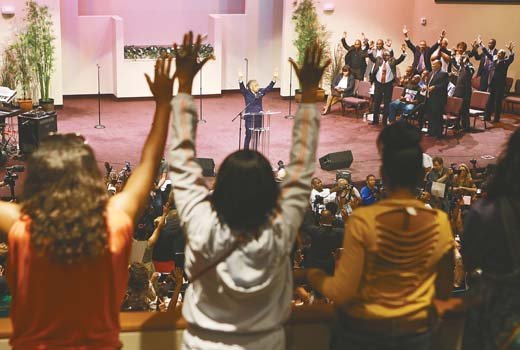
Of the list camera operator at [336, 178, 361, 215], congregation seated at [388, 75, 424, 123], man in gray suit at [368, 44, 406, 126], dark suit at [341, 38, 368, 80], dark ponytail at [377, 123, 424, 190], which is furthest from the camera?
dark suit at [341, 38, 368, 80]

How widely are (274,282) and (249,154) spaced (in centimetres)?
35

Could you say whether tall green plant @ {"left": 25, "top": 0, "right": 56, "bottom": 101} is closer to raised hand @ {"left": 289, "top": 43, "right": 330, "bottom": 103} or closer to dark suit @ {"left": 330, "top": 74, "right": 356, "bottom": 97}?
dark suit @ {"left": 330, "top": 74, "right": 356, "bottom": 97}

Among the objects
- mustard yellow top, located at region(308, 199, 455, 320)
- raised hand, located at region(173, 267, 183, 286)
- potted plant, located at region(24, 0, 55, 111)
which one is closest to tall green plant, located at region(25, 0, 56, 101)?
potted plant, located at region(24, 0, 55, 111)

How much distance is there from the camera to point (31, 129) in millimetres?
11008

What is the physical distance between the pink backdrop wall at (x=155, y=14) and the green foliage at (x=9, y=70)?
248cm

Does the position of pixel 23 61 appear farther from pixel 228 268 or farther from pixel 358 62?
pixel 228 268

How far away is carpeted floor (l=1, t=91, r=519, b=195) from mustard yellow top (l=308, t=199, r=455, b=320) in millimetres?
8271

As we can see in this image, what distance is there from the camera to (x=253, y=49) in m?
17.0

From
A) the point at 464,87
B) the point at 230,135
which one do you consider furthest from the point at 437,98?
the point at 230,135

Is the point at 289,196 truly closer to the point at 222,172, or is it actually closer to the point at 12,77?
the point at 222,172

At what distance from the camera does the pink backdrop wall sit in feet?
53.0

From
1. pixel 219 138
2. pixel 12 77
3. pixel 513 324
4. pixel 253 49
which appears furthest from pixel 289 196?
pixel 253 49

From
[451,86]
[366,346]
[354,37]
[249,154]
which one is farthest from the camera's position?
[354,37]

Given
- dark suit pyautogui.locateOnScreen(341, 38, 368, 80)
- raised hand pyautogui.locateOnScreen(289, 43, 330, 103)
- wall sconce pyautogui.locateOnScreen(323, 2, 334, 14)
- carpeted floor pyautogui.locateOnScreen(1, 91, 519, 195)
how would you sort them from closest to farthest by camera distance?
raised hand pyautogui.locateOnScreen(289, 43, 330, 103), carpeted floor pyautogui.locateOnScreen(1, 91, 519, 195), dark suit pyautogui.locateOnScreen(341, 38, 368, 80), wall sconce pyautogui.locateOnScreen(323, 2, 334, 14)
